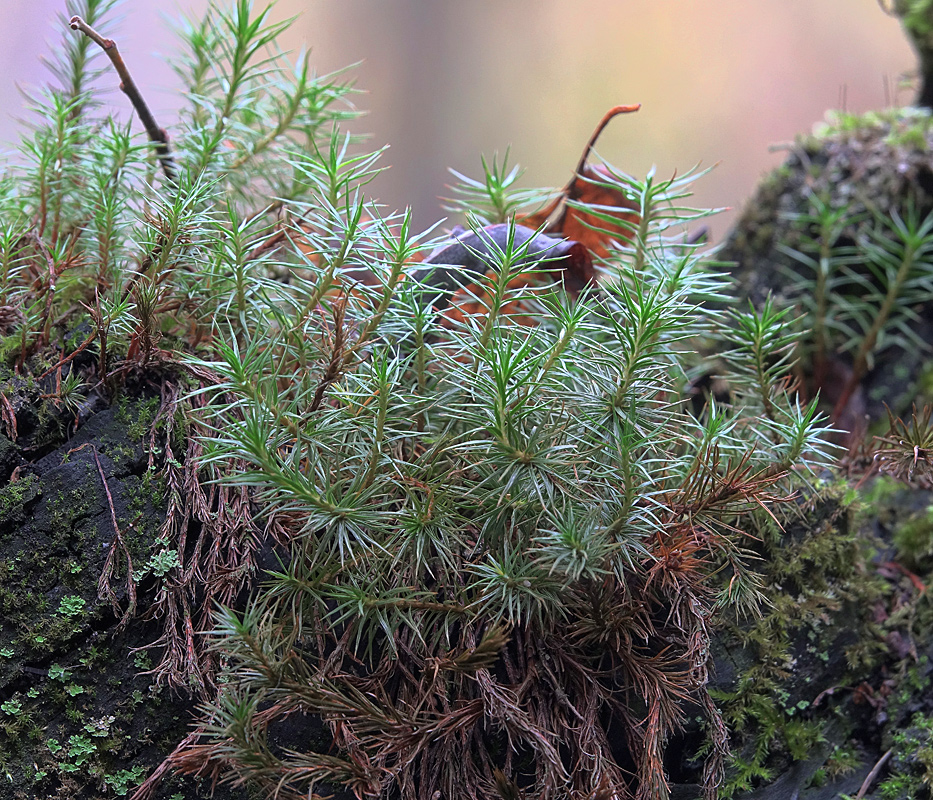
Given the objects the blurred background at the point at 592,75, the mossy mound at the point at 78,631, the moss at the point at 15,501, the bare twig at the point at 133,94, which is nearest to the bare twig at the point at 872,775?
the mossy mound at the point at 78,631

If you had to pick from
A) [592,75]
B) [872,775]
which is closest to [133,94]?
[872,775]

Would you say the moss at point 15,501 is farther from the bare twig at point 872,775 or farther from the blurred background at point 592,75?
the blurred background at point 592,75

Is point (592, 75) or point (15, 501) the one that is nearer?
Answer: point (15, 501)

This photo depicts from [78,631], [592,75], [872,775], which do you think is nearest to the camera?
[78,631]

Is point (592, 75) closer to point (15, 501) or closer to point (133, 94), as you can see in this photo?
point (133, 94)

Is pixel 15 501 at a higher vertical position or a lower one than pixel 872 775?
higher

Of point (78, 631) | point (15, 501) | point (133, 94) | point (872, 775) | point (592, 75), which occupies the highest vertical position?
point (592, 75)

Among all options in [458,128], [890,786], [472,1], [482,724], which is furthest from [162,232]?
[472,1]

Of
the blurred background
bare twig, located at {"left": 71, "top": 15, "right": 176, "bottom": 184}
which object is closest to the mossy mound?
bare twig, located at {"left": 71, "top": 15, "right": 176, "bottom": 184}
